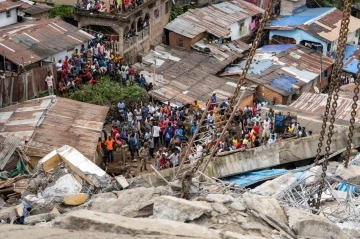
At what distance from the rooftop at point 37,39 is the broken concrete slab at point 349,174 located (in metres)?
16.5

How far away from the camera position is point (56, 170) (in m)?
18.5

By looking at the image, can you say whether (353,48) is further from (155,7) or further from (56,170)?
(56,170)

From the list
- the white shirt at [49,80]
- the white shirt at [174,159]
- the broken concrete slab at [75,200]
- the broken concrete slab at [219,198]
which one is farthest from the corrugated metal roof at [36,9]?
the broken concrete slab at [219,198]

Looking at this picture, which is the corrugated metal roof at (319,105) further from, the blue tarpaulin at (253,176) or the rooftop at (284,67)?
the blue tarpaulin at (253,176)

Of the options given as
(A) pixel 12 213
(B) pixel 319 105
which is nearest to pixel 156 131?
(B) pixel 319 105

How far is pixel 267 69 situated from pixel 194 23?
21.0 ft

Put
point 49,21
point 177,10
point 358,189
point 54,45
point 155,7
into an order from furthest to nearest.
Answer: point 177,10 → point 155,7 → point 49,21 → point 54,45 → point 358,189

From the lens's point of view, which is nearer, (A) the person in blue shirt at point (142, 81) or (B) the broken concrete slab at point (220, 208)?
(B) the broken concrete slab at point (220, 208)

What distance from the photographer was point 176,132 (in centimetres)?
2461

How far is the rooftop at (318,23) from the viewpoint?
42188mm

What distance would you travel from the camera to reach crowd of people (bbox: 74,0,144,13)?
1395 inches

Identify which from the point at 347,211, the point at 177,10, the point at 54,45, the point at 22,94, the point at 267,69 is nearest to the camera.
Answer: the point at 347,211

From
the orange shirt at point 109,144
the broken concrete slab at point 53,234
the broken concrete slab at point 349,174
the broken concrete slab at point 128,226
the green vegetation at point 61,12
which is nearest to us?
the broken concrete slab at point 53,234

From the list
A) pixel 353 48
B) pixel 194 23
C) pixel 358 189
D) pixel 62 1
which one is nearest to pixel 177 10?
pixel 194 23
